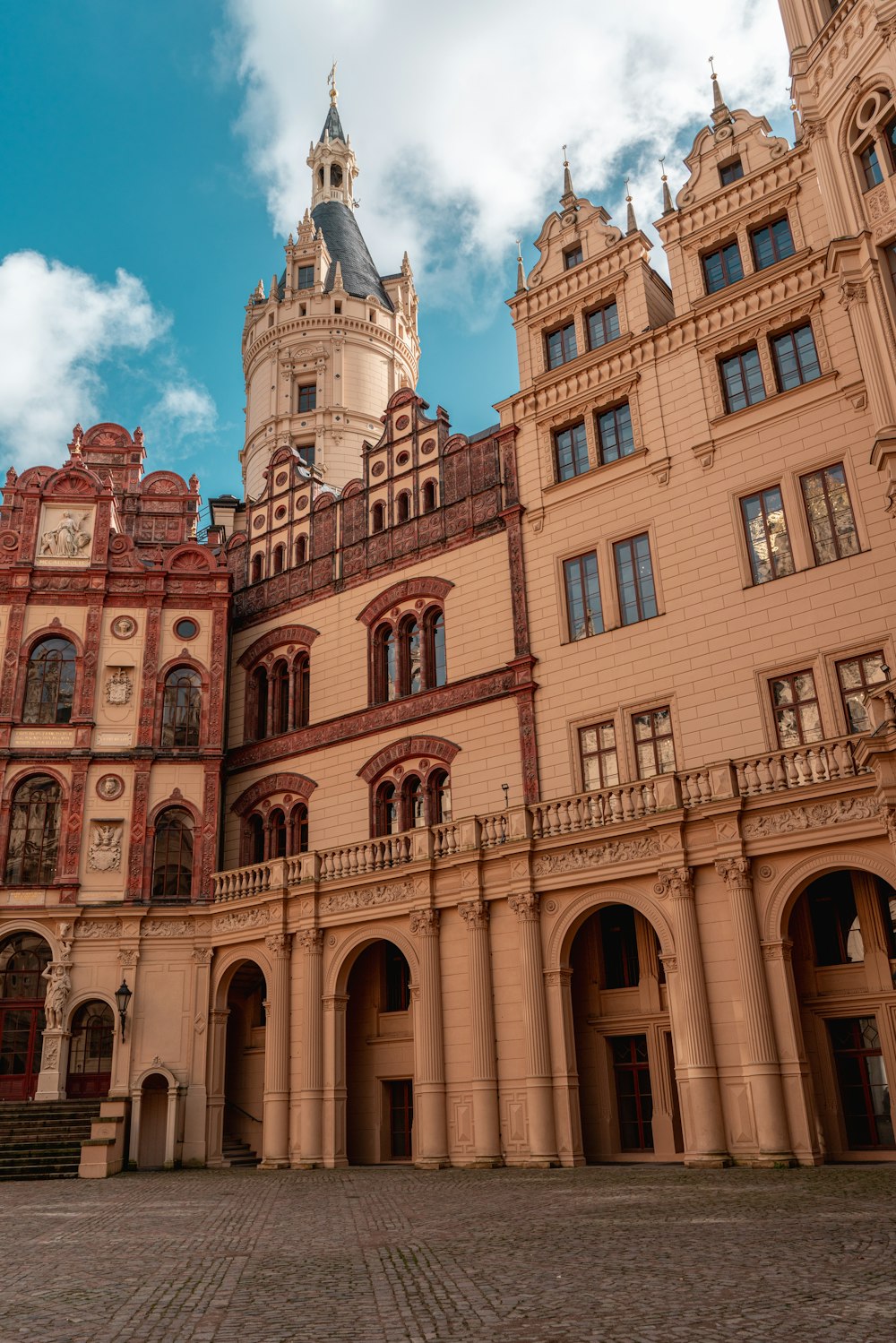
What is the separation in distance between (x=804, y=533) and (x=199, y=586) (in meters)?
21.0

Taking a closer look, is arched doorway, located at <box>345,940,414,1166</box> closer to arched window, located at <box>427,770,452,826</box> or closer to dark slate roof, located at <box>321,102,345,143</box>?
arched window, located at <box>427,770,452,826</box>

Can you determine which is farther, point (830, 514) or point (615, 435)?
point (615, 435)

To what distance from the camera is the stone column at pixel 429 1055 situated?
2547cm

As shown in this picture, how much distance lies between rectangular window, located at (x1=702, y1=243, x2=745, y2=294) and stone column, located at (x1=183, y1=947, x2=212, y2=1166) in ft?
81.1

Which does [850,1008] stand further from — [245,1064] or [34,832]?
[34,832]

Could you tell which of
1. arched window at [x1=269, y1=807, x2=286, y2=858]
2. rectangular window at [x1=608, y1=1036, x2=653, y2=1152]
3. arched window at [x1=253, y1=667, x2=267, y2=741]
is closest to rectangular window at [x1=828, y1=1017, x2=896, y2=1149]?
rectangular window at [x1=608, y1=1036, x2=653, y2=1152]

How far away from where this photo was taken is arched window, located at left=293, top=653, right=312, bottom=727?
36.0 meters

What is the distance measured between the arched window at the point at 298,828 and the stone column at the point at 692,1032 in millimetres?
14183

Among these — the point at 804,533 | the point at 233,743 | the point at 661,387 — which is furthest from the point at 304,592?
the point at 804,533

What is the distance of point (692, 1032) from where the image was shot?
22219 millimetres

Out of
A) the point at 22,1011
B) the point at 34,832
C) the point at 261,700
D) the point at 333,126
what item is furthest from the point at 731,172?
the point at 333,126

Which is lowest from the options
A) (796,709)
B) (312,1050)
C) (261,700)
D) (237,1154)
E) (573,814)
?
(237,1154)

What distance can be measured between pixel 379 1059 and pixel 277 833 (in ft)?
27.8

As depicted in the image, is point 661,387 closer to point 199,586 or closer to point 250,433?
point 199,586
